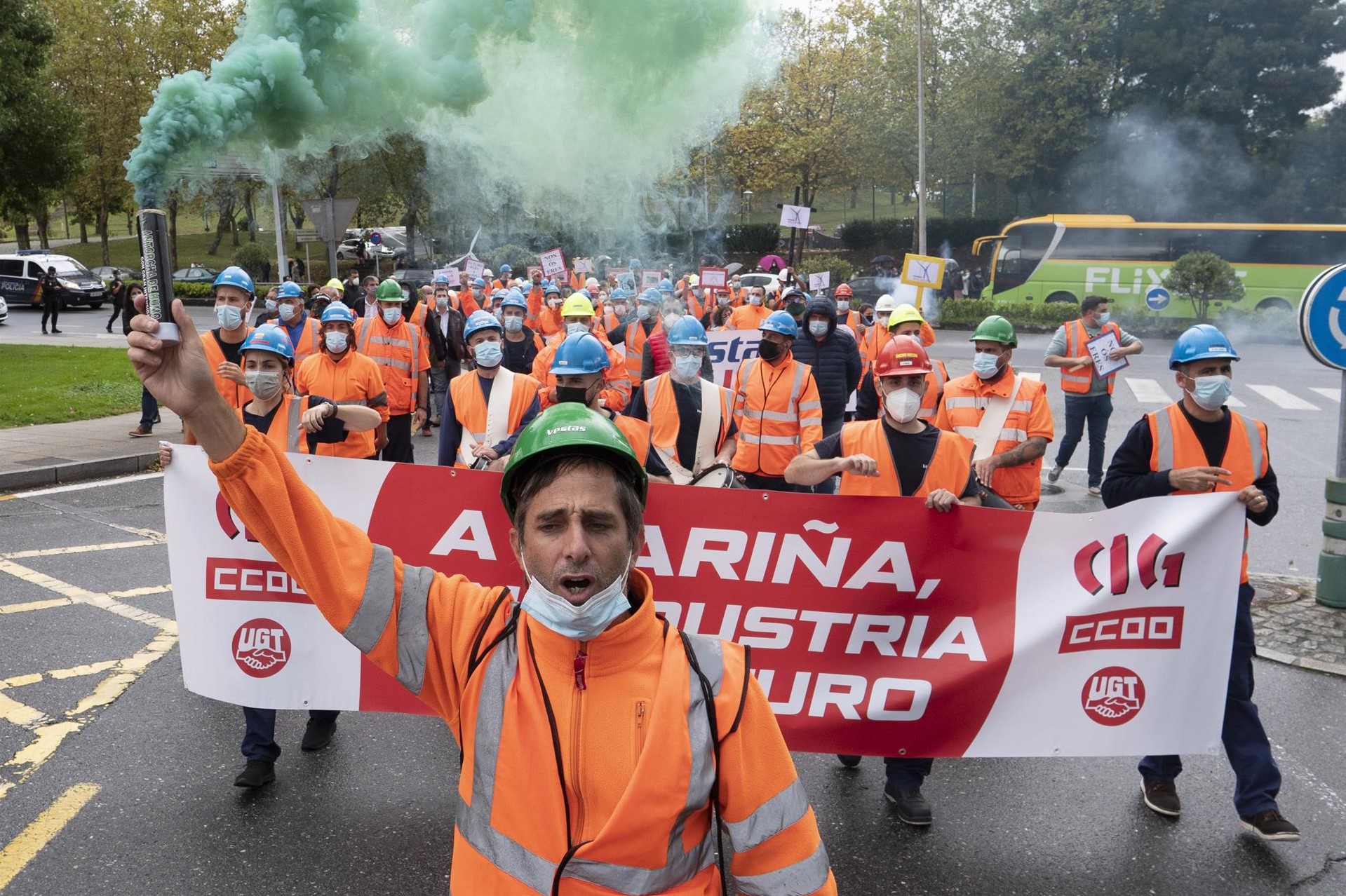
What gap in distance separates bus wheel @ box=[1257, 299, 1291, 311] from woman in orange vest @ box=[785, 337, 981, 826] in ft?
111

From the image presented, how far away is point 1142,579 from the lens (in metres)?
4.67

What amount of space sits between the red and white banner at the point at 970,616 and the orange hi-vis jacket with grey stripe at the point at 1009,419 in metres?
2.35

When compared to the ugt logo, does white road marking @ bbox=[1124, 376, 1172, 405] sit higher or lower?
lower

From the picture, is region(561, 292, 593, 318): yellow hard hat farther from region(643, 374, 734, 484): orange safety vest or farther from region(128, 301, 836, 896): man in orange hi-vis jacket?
region(128, 301, 836, 896): man in orange hi-vis jacket

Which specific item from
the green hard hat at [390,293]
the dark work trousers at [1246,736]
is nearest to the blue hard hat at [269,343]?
the dark work trousers at [1246,736]

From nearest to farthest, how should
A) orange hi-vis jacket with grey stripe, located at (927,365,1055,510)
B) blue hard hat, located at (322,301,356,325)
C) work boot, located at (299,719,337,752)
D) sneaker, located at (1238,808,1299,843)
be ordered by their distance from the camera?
sneaker, located at (1238,808,1299,843)
work boot, located at (299,719,337,752)
orange hi-vis jacket with grey stripe, located at (927,365,1055,510)
blue hard hat, located at (322,301,356,325)

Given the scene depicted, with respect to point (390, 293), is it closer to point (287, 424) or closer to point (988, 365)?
point (287, 424)

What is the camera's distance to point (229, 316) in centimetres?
Answer: 758

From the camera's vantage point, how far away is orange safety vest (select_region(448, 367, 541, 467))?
732 cm

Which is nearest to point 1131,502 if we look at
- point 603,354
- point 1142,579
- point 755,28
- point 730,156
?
point 1142,579

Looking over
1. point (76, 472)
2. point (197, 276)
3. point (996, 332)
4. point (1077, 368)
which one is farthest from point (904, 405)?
point (197, 276)

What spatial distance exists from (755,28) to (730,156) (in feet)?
78.2

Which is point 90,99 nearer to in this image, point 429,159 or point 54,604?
point 429,159

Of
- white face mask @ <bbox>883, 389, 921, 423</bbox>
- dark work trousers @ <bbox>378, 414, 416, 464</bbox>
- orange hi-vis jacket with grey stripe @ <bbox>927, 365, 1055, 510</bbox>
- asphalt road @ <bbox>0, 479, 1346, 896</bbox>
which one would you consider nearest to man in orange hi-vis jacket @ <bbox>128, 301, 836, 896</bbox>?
asphalt road @ <bbox>0, 479, 1346, 896</bbox>
